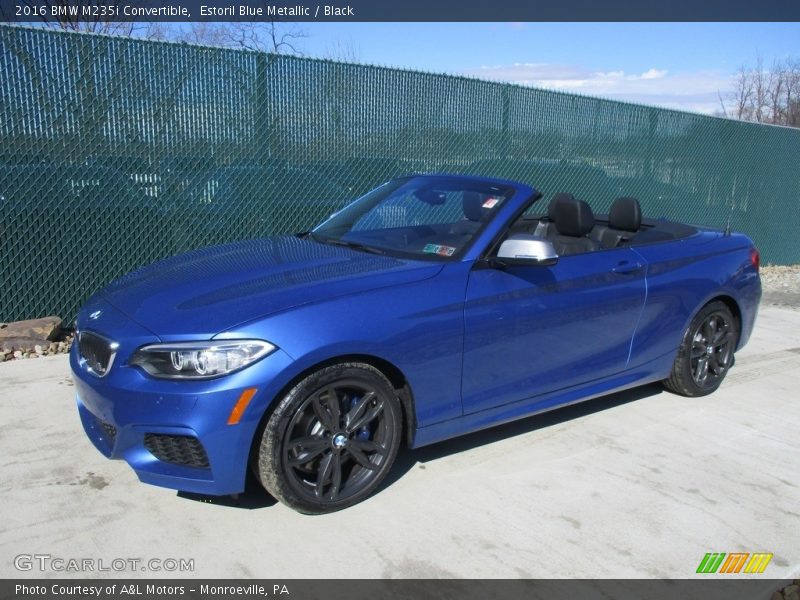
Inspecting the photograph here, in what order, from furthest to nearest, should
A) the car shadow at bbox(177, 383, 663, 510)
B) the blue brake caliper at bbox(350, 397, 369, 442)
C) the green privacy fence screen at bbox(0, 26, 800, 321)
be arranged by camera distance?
1. the green privacy fence screen at bbox(0, 26, 800, 321)
2. the car shadow at bbox(177, 383, 663, 510)
3. the blue brake caliper at bbox(350, 397, 369, 442)

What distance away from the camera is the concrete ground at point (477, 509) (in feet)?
10.5

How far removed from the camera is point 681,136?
11211mm

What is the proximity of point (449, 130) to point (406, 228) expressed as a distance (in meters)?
4.08

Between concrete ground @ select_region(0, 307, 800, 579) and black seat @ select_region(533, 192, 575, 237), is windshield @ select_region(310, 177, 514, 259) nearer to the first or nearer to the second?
black seat @ select_region(533, 192, 575, 237)

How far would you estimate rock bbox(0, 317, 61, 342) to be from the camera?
19.5ft

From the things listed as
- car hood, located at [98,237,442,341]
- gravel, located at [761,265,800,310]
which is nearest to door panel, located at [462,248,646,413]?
car hood, located at [98,237,442,341]

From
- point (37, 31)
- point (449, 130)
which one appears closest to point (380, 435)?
point (37, 31)

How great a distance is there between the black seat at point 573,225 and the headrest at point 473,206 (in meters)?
0.74

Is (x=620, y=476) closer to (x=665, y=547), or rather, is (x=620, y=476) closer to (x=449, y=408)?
(x=665, y=547)

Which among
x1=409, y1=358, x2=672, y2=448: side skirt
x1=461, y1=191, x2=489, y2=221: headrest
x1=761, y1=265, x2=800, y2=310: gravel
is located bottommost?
x1=761, y1=265, x2=800, y2=310: gravel

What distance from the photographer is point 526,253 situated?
3916mm

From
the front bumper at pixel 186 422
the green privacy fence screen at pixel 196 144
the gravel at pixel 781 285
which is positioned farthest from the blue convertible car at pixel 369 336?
the gravel at pixel 781 285

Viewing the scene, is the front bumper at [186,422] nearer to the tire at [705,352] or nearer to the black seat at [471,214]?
the black seat at [471,214]

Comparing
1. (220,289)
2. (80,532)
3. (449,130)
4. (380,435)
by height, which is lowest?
(80,532)
